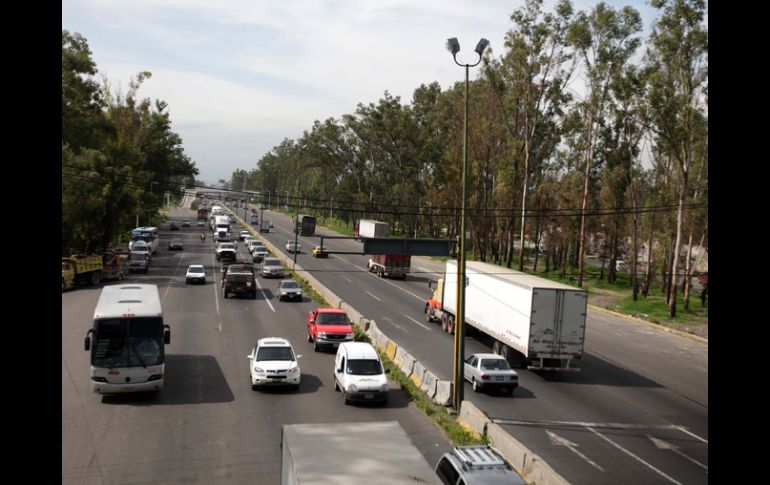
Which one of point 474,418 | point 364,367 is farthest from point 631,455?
point 364,367

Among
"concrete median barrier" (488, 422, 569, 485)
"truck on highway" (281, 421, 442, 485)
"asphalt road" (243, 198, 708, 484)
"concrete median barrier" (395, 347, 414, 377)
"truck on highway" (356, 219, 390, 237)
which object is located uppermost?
"truck on highway" (356, 219, 390, 237)

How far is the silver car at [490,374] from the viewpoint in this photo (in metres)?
22.8

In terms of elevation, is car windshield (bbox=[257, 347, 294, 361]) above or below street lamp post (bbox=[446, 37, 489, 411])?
below

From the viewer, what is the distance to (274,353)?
2298cm

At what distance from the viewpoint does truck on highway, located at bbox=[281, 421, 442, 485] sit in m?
9.71

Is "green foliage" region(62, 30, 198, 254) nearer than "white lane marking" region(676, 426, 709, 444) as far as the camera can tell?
No

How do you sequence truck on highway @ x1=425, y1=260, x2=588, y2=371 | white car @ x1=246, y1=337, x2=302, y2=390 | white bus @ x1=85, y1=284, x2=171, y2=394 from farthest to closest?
truck on highway @ x1=425, y1=260, x2=588, y2=371 < white car @ x1=246, y1=337, x2=302, y2=390 < white bus @ x1=85, y1=284, x2=171, y2=394

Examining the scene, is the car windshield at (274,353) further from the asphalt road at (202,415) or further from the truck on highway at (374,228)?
the truck on highway at (374,228)

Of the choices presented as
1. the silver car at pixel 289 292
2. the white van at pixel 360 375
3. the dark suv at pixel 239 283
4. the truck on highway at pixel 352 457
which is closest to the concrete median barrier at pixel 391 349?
the white van at pixel 360 375

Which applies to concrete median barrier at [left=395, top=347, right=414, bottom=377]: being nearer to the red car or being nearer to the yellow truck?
the red car

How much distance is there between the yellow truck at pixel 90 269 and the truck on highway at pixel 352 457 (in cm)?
3681

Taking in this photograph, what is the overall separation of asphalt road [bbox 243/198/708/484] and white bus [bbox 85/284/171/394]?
34.6 feet

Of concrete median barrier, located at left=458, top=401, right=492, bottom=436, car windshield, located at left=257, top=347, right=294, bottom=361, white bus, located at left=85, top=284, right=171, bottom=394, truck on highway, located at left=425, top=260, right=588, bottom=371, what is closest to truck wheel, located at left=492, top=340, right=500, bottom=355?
truck on highway, located at left=425, top=260, right=588, bottom=371

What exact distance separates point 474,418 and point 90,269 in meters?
37.6
